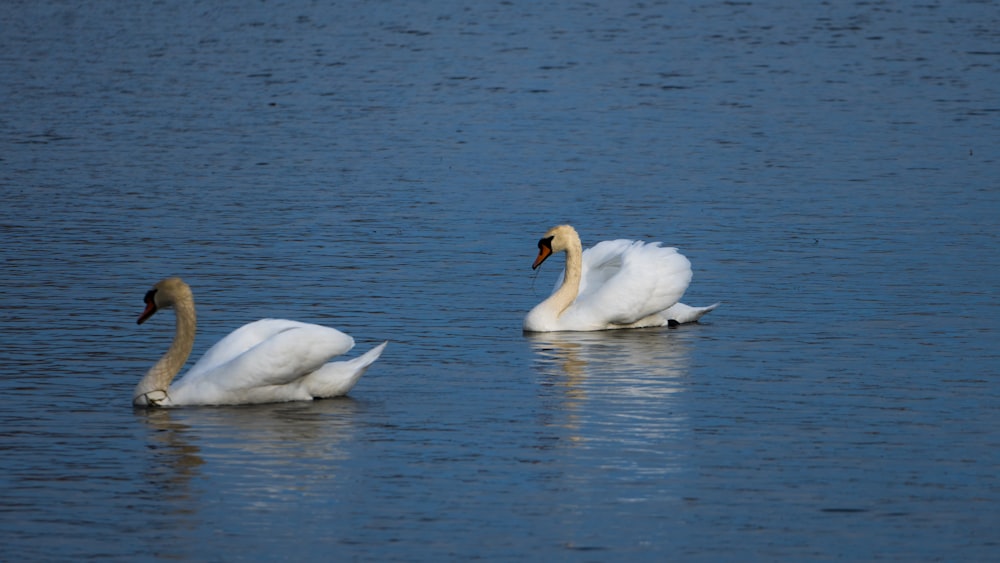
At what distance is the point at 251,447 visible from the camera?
35.2 feet

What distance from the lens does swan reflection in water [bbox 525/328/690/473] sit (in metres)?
10.8

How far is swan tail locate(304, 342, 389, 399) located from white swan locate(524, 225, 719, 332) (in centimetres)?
281

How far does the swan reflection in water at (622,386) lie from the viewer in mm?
10781

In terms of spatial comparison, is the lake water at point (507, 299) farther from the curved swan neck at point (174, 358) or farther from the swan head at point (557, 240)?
the swan head at point (557, 240)

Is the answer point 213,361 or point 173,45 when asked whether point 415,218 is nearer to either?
point 213,361

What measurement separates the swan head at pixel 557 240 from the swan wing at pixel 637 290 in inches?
16.5

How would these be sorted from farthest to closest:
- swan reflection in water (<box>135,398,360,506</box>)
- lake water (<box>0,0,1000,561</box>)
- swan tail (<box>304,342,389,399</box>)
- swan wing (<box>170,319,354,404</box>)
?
swan tail (<box>304,342,389,399</box>)
swan wing (<box>170,319,354,404</box>)
swan reflection in water (<box>135,398,360,506</box>)
lake water (<box>0,0,1000,561</box>)

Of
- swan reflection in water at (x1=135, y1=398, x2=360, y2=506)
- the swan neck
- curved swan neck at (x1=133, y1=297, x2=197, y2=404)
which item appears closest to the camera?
swan reflection in water at (x1=135, y1=398, x2=360, y2=506)

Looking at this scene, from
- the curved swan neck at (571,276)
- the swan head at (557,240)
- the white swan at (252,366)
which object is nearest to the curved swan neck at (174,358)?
the white swan at (252,366)

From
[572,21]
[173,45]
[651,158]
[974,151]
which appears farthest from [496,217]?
[572,21]

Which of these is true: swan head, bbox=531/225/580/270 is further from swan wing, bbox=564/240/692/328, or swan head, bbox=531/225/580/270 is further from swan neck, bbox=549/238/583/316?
swan wing, bbox=564/240/692/328

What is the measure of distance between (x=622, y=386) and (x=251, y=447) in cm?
275

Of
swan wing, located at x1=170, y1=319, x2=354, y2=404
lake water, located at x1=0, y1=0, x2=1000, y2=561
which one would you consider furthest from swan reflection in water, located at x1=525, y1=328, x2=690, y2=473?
swan wing, located at x1=170, y1=319, x2=354, y2=404

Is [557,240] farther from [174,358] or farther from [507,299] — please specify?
[174,358]
